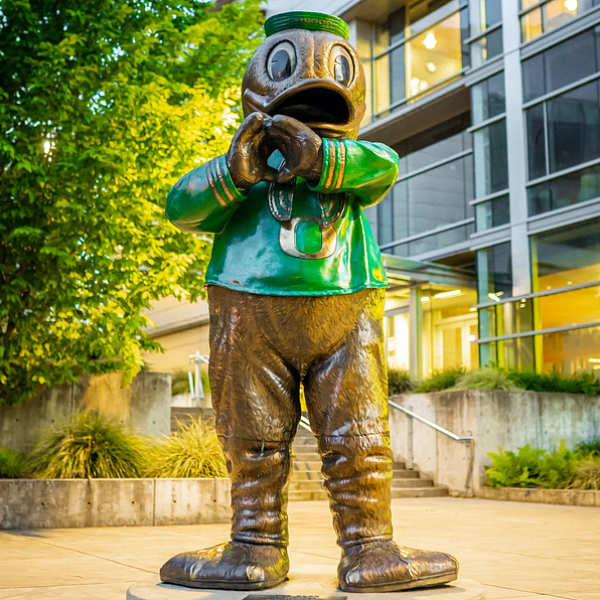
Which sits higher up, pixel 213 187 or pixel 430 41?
pixel 430 41

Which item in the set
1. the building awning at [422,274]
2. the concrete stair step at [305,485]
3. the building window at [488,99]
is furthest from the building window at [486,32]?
the concrete stair step at [305,485]

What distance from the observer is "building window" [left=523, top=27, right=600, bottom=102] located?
1401 cm

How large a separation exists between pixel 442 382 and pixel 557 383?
1818 millimetres

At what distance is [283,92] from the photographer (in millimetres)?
2734

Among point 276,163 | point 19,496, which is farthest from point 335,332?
point 19,496

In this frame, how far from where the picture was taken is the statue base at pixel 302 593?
2.41 meters

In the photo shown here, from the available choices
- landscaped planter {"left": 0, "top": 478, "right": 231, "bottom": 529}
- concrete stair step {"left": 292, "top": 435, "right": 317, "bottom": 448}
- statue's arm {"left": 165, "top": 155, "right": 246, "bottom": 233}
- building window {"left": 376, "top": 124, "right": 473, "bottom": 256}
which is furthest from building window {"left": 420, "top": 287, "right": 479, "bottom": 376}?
statue's arm {"left": 165, "top": 155, "right": 246, "bottom": 233}

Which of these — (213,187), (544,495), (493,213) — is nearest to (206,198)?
Result: (213,187)

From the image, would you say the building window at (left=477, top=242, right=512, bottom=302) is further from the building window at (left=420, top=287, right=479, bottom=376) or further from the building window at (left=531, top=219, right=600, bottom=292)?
the building window at (left=420, top=287, right=479, bottom=376)

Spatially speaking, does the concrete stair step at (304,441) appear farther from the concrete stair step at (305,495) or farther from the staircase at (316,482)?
the concrete stair step at (305,495)

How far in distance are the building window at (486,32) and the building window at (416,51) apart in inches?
31.8

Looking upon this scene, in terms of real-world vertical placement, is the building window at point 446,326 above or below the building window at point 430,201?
below

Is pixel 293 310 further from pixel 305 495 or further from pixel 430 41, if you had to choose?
pixel 430 41

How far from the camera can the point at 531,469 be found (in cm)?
1038
